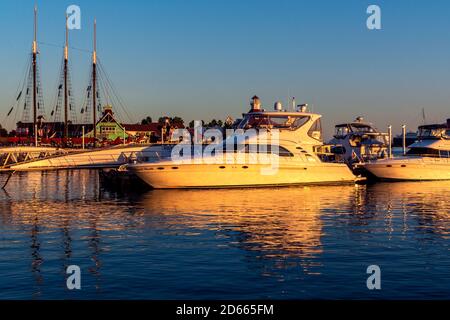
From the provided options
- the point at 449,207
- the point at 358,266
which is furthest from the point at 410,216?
the point at 358,266

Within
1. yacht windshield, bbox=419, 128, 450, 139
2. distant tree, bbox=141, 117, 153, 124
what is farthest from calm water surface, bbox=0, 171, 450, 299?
distant tree, bbox=141, 117, 153, 124

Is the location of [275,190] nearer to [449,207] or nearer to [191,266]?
[449,207]

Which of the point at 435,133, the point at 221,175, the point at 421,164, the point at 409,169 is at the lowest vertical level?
the point at 221,175

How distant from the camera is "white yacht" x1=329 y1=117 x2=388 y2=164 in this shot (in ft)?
217

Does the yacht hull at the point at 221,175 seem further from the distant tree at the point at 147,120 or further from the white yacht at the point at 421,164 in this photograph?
the distant tree at the point at 147,120

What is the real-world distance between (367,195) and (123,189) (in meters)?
17.3

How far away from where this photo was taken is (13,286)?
1404 cm

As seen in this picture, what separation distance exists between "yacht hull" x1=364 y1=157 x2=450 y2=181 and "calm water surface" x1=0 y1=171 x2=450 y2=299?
15620 millimetres

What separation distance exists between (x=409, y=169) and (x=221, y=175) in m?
19.7

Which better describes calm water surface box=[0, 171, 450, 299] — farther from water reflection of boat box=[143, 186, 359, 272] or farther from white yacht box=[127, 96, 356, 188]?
white yacht box=[127, 96, 356, 188]

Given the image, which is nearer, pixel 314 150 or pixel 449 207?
pixel 449 207

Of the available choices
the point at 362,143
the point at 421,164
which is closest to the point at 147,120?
the point at 362,143

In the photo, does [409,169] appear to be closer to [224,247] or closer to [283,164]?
[283,164]

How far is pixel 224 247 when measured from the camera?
19281 mm
